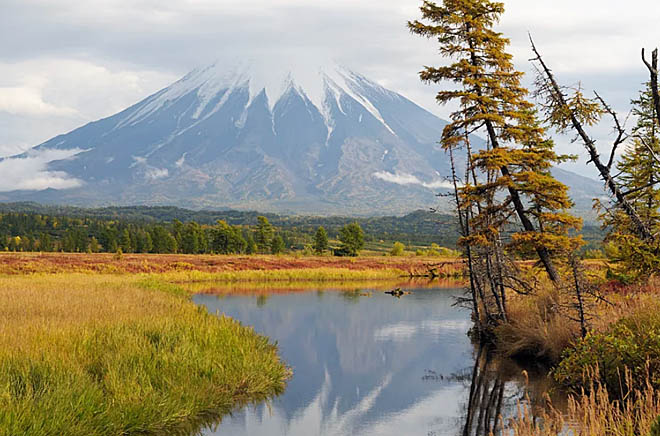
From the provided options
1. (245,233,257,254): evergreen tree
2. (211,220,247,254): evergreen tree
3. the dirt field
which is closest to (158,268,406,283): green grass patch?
the dirt field

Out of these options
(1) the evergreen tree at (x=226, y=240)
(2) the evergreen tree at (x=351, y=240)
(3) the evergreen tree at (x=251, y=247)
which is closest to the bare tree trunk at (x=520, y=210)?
(2) the evergreen tree at (x=351, y=240)

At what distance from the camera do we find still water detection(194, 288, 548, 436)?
1405cm

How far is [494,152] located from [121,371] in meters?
12.8

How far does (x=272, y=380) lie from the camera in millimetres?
16672

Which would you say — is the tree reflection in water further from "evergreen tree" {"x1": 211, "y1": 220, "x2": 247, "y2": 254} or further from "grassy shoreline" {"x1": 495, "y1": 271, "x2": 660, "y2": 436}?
"evergreen tree" {"x1": 211, "y1": 220, "x2": 247, "y2": 254}

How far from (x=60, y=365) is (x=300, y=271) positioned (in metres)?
47.8

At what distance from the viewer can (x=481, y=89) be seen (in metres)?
22.3

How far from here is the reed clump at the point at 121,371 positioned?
35.0 feet

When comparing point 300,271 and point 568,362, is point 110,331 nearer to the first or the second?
point 568,362

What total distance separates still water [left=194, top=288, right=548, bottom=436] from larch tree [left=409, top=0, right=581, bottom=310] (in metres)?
3.55

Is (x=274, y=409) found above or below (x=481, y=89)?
below

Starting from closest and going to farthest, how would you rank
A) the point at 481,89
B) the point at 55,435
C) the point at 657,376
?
the point at 55,435 → the point at 657,376 → the point at 481,89

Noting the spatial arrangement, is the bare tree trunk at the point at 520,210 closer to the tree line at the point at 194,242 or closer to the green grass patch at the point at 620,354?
the green grass patch at the point at 620,354

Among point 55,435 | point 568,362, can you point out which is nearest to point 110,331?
point 55,435
